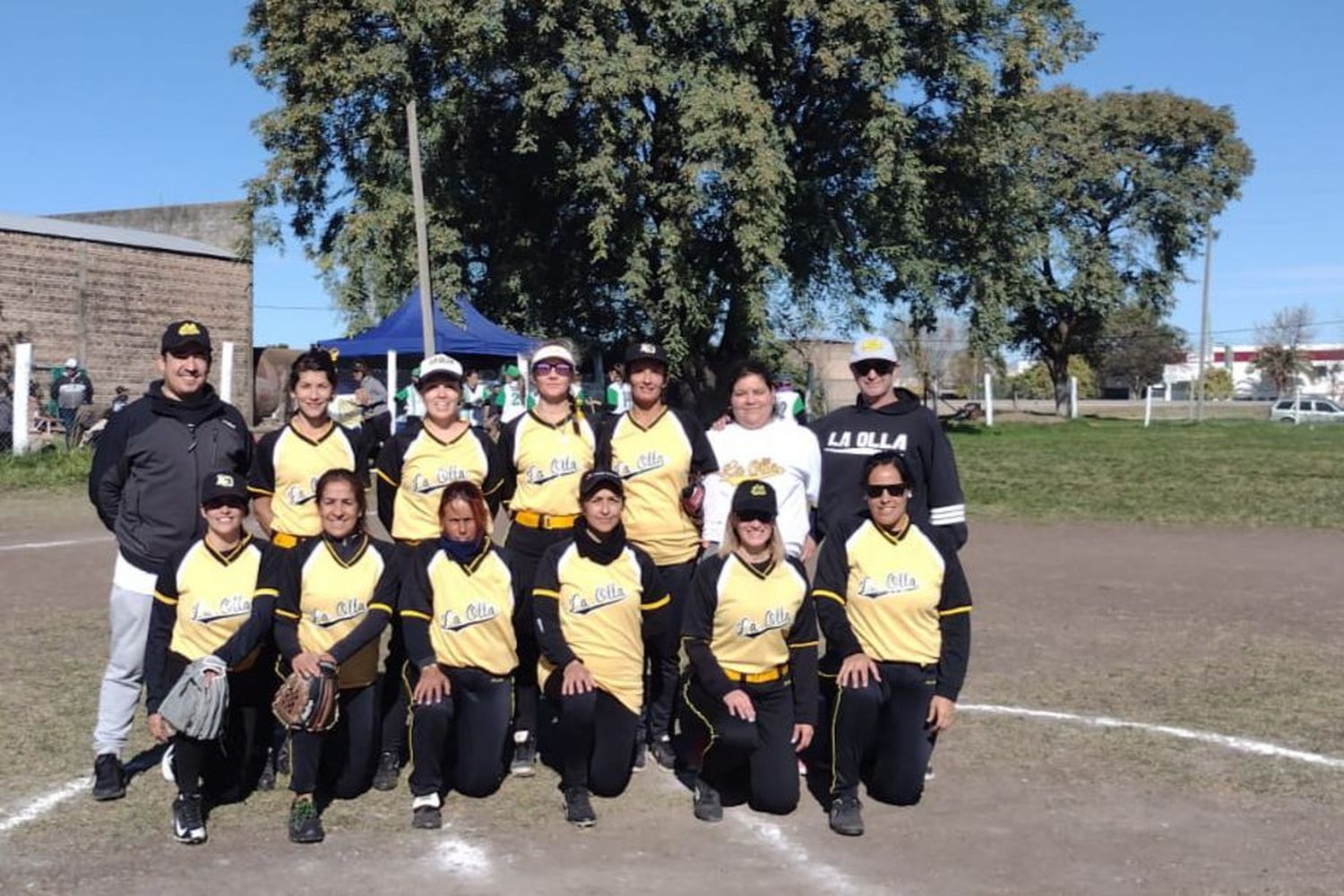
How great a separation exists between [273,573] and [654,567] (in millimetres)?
1611

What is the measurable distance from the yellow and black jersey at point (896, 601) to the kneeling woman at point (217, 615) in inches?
93.2

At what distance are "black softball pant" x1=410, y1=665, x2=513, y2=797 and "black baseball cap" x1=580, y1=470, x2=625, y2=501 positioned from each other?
0.90 m

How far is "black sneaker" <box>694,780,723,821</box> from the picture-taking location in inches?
199

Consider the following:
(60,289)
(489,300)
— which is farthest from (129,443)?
(60,289)

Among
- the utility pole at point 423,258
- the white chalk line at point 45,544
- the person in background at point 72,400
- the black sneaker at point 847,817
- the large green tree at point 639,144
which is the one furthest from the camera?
the large green tree at point 639,144

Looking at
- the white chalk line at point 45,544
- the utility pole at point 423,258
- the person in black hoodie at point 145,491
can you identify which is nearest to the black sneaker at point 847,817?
the person in black hoodie at point 145,491

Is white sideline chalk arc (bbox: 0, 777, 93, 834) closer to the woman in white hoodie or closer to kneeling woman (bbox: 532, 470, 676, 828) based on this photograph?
kneeling woman (bbox: 532, 470, 676, 828)

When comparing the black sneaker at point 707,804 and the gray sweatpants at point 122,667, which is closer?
the black sneaker at point 707,804

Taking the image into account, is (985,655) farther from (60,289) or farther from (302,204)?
(60,289)

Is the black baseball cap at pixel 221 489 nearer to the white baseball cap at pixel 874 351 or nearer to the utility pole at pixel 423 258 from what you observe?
the white baseball cap at pixel 874 351

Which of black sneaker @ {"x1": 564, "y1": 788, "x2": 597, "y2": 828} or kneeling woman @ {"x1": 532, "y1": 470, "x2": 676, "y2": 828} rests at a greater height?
A: kneeling woman @ {"x1": 532, "y1": 470, "x2": 676, "y2": 828}

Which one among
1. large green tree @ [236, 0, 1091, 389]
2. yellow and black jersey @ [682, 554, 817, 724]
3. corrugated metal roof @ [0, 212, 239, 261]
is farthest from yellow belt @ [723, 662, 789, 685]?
corrugated metal roof @ [0, 212, 239, 261]

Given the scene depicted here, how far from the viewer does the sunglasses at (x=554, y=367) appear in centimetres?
578

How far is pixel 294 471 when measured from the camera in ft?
18.5
